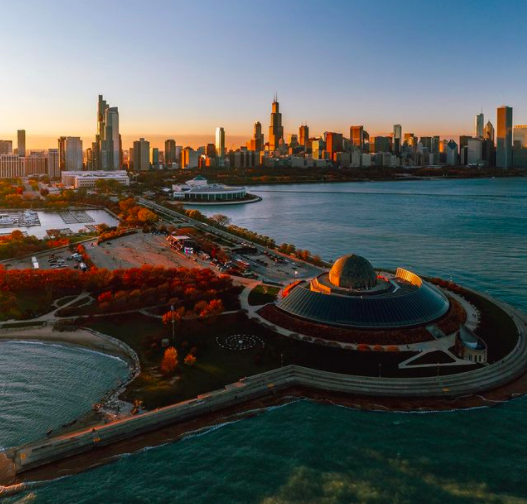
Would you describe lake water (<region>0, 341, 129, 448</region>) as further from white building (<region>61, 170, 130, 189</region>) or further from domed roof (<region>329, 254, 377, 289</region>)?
white building (<region>61, 170, 130, 189</region>)

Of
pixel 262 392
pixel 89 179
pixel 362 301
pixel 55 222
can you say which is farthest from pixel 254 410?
pixel 89 179

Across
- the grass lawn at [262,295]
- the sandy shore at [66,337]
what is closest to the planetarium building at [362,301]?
the grass lawn at [262,295]

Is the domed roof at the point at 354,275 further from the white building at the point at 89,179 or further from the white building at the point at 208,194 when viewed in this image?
the white building at the point at 89,179

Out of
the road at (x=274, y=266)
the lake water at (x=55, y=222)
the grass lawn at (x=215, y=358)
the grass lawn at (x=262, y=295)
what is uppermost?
the lake water at (x=55, y=222)

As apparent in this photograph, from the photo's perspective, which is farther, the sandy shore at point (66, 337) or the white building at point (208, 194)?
the white building at point (208, 194)

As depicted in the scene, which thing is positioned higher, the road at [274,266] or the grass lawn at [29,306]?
the road at [274,266]

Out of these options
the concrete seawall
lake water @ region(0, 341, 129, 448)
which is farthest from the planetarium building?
lake water @ region(0, 341, 129, 448)

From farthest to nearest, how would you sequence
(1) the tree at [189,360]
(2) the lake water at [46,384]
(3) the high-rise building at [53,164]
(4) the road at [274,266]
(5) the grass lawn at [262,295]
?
(3) the high-rise building at [53,164], (4) the road at [274,266], (5) the grass lawn at [262,295], (1) the tree at [189,360], (2) the lake water at [46,384]

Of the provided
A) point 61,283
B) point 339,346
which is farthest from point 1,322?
point 339,346
